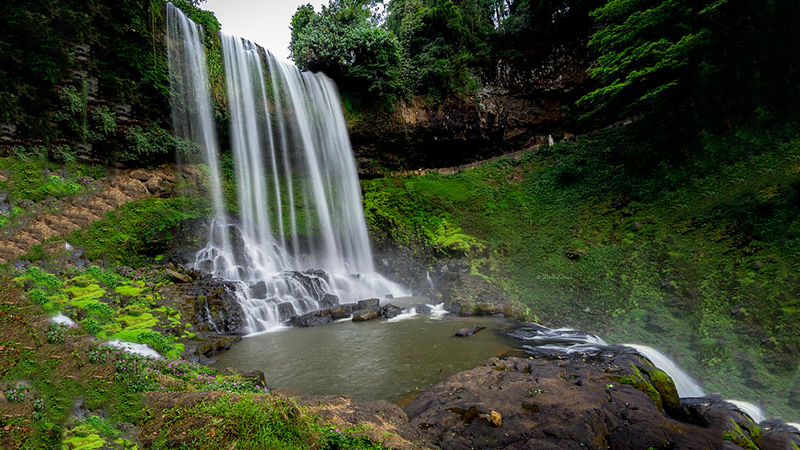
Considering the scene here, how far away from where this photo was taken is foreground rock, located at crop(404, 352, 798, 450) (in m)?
3.83

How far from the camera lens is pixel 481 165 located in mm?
22516

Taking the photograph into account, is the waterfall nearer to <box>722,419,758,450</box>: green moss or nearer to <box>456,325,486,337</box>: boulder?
<box>456,325,486,337</box>: boulder

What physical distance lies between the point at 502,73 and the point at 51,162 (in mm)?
23202

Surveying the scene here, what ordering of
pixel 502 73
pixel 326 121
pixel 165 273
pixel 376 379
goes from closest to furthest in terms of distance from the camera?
pixel 376 379, pixel 165 273, pixel 326 121, pixel 502 73

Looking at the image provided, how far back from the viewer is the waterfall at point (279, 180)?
1333cm

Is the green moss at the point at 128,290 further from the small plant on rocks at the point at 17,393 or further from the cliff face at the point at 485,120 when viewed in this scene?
the cliff face at the point at 485,120

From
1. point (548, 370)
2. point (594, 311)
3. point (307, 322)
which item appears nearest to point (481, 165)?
point (594, 311)

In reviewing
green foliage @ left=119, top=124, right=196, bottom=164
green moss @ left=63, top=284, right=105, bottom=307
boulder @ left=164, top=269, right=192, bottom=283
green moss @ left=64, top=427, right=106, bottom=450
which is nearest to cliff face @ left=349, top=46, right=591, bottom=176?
green foliage @ left=119, top=124, right=196, bottom=164

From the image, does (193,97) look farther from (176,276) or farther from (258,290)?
(258,290)

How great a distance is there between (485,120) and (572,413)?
20692mm

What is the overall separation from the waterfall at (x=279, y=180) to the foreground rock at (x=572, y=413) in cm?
811

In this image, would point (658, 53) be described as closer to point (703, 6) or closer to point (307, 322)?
point (703, 6)

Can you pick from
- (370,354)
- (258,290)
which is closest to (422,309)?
(370,354)

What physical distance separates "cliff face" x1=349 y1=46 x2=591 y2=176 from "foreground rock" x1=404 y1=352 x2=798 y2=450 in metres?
16.9
